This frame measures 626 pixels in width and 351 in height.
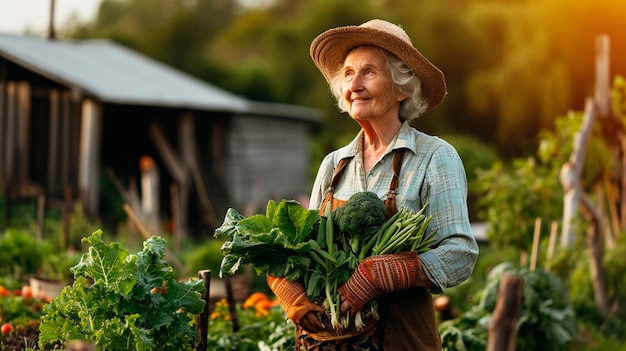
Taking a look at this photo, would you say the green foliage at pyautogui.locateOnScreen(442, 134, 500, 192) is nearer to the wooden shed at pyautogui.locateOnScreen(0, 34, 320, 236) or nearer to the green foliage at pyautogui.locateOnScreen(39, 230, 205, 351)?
the wooden shed at pyautogui.locateOnScreen(0, 34, 320, 236)

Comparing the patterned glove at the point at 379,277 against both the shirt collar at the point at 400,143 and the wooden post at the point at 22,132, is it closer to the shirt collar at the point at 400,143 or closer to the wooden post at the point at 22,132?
the shirt collar at the point at 400,143

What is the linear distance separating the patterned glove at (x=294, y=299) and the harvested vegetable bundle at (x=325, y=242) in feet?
0.08

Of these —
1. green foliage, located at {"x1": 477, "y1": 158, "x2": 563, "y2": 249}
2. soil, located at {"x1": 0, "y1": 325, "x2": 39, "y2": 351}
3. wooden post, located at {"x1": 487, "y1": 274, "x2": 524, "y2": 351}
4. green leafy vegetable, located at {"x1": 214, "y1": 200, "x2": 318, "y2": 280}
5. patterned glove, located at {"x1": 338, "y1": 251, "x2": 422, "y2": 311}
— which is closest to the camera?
wooden post, located at {"x1": 487, "y1": 274, "x2": 524, "y2": 351}

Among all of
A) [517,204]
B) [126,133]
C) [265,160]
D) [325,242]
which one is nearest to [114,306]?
[325,242]

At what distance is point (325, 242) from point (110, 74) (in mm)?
12102

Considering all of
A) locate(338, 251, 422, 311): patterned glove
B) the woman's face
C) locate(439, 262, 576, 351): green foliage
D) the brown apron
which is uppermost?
the woman's face

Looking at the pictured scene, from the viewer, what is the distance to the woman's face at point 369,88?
3441 millimetres

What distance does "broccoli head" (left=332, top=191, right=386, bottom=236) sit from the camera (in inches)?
126

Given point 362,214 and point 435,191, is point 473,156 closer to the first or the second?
point 435,191

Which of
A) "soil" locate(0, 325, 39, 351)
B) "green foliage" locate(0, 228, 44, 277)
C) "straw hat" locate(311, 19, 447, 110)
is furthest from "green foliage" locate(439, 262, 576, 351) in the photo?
"green foliage" locate(0, 228, 44, 277)

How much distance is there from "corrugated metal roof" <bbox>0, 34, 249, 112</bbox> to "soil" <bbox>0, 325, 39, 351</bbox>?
7.97 m

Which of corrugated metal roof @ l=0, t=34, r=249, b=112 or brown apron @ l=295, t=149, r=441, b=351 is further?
corrugated metal roof @ l=0, t=34, r=249, b=112

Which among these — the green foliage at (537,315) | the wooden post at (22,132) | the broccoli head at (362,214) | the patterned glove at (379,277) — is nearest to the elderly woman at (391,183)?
the patterned glove at (379,277)

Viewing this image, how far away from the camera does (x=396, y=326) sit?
3.35 metres
